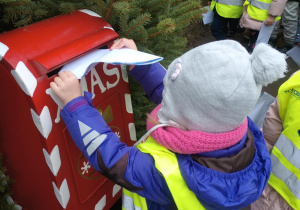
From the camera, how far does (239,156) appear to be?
1146mm

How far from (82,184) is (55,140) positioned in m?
0.34

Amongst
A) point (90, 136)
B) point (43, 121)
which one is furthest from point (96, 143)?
point (43, 121)

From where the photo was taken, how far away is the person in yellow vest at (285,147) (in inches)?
63.8

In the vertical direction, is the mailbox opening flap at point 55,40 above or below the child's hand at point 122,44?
above

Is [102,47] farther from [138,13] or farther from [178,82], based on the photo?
[178,82]

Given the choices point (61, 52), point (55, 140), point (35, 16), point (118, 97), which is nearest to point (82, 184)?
point (55, 140)

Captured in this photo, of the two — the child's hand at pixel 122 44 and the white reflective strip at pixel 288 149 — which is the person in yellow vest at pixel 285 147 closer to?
the white reflective strip at pixel 288 149

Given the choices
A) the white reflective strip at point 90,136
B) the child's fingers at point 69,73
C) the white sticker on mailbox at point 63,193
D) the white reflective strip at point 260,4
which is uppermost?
the child's fingers at point 69,73

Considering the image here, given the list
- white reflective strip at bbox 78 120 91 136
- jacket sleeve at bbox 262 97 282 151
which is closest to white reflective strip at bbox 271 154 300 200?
jacket sleeve at bbox 262 97 282 151

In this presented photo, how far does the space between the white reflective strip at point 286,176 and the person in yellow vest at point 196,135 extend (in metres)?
0.55

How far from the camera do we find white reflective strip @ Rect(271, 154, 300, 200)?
64.3 inches

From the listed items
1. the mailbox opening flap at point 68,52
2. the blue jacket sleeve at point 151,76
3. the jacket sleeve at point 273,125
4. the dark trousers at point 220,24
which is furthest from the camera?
the dark trousers at point 220,24

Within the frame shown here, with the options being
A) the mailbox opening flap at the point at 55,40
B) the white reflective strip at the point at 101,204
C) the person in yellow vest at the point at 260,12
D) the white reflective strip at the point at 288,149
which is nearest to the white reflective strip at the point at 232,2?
the person in yellow vest at the point at 260,12

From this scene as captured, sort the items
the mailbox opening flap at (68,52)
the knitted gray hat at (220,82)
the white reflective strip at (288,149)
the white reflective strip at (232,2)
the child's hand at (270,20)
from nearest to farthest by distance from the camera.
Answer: the knitted gray hat at (220,82) → the mailbox opening flap at (68,52) → the white reflective strip at (288,149) → the child's hand at (270,20) → the white reflective strip at (232,2)
